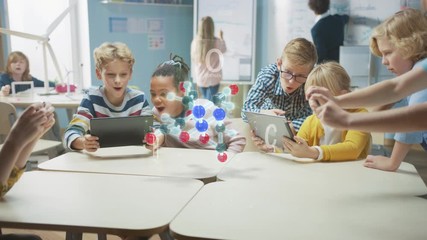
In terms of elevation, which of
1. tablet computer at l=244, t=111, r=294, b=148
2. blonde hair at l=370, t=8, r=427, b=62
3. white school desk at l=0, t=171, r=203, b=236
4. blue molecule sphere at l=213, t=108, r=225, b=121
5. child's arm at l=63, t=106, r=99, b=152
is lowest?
white school desk at l=0, t=171, r=203, b=236

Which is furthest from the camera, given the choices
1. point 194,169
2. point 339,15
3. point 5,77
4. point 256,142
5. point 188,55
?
point 188,55

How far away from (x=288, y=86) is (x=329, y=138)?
0.39 m

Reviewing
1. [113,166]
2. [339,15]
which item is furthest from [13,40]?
[113,166]

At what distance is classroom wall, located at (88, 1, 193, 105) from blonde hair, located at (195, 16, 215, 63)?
453 mm

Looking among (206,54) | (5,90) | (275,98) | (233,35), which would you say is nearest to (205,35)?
(233,35)

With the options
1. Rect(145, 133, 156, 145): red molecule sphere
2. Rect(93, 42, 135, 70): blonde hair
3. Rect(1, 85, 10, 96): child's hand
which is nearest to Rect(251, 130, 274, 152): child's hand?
Rect(145, 133, 156, 145): red molecule sphere

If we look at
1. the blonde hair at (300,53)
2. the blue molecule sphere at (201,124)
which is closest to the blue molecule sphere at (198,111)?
the blue molecule sphere at (201,124)

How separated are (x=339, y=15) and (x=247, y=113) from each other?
309cm

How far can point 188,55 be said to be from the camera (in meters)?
5.46

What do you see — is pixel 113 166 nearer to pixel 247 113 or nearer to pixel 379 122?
pixel 247 113

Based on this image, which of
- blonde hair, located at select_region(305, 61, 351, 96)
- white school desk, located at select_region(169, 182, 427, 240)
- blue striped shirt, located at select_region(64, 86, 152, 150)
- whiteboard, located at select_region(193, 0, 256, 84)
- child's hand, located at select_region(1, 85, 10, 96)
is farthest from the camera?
whiteboard, located at select_region(193, 0, 256, 84)

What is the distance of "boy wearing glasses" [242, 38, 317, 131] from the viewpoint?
2.03 meters

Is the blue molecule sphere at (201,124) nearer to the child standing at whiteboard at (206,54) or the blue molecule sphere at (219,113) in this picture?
the blue molecule sphere at (219,113)

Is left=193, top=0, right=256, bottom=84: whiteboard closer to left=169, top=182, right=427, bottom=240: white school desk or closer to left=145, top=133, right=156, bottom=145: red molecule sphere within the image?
left=145, top=133, right=156, bottom=145: red molecule sphere
